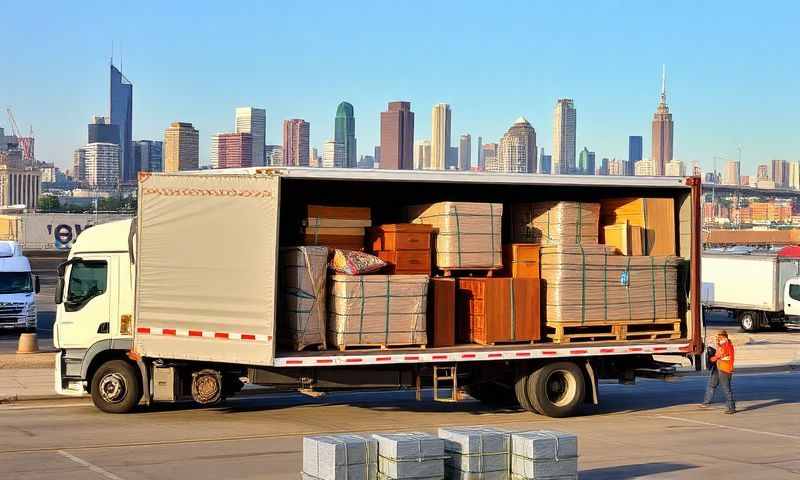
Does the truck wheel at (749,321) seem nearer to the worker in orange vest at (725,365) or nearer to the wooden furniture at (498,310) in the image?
the worker in orange vest at (725,365)

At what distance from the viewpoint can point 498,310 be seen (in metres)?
18.1

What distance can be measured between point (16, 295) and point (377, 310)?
20.2 metres

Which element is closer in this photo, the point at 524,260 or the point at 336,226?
the point at 336,226

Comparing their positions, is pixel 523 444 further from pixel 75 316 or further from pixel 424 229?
pixel 75 316

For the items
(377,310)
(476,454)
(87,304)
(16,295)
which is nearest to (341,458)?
(476,454)

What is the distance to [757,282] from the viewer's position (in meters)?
44.8

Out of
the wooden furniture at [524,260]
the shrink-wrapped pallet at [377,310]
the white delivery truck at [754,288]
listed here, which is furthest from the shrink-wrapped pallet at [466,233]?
the white delivery truck at [754,288]

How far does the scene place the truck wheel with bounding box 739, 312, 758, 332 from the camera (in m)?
45.2

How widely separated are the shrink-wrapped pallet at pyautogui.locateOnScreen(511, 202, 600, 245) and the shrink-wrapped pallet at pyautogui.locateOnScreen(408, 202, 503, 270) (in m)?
1.01

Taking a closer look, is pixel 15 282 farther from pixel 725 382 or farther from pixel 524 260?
pixel 725 382

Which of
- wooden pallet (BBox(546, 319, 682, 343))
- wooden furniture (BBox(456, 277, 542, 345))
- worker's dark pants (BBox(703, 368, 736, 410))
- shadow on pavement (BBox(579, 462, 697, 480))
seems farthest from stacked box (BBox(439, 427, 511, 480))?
worker's dark pants (BBox(703, 368, 736, 410))

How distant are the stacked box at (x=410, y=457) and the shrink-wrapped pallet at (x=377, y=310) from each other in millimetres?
5866

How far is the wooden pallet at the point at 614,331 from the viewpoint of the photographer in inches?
732

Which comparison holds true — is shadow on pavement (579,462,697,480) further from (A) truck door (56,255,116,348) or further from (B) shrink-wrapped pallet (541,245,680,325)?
(A) truck door (56,255,116,348)
